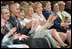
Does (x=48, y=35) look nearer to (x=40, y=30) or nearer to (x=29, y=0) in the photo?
(x=40, y=30)

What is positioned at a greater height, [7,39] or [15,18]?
[15,18]

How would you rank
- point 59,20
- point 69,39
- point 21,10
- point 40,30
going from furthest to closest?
1. point 59,20
2. point 21,10
3. point 40,30
4. point 69,39

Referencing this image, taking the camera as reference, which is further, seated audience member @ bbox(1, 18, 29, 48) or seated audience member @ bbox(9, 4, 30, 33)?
seated audience member @ bbox(9, 4, 30, 33)

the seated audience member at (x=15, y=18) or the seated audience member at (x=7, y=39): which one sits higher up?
the seated audience member at (x=15, y=18)

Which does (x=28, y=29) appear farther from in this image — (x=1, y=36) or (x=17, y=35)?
(x=1, y=36)

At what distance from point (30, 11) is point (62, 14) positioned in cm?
94

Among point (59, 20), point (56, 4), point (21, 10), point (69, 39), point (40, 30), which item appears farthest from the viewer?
point (56, 4)

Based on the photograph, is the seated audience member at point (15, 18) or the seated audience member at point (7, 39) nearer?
the seated audience member at point (7, 39)

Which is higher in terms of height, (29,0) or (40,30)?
(29,0)

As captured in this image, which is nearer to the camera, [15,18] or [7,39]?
[7,39]

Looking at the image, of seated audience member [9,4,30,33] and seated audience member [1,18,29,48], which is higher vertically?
seated audience member [9,4,30,33]

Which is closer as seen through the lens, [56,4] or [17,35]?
[17,35]

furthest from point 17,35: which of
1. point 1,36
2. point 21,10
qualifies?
point 21,10

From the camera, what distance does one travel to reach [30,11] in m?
3.26
